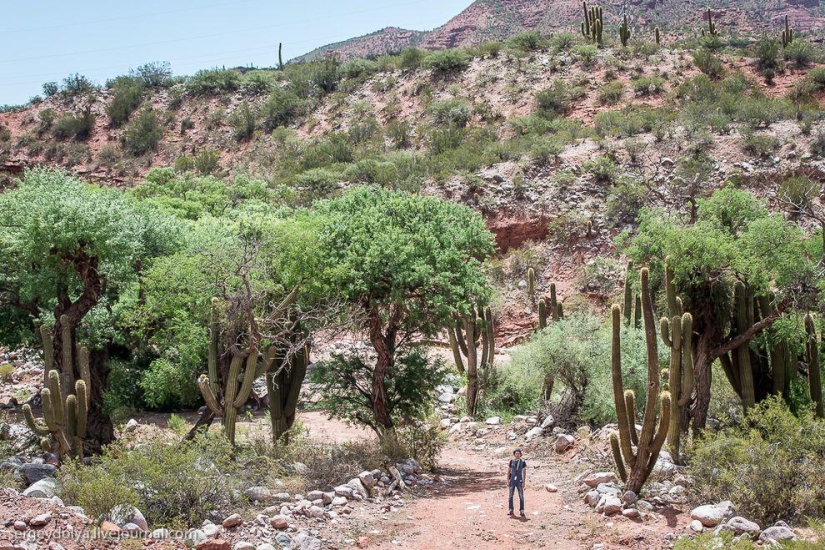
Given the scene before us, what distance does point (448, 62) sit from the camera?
5556cm

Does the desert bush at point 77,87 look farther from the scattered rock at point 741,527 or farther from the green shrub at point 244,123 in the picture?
Result: the scattered rock at point 741,527

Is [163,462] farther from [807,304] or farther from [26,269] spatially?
[807,304]

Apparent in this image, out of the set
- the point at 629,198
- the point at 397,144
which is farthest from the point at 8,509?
the point at 397,144

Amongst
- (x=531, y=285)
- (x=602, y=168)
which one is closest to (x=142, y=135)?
(x=602, y=168)

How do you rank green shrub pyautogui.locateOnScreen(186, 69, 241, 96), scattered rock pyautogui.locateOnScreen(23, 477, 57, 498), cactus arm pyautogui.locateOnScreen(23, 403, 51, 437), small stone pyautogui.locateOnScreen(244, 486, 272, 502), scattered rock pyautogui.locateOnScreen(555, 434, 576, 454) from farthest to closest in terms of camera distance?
green shrub pyautogui.locateOnScreen(186, 69, 241, 96) → scattered rock pyautogui.locateOnScreen(555, 434, 576, 454) → cactus arm pyautogui.locateOnScreen(23, 403, 51, 437) → small stone pyautogui.locateOnScreen(244, 486, 272, 502) → scattered rock pyautogui.locateOnScreen(23, 477, 57, 498)

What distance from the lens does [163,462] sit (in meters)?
11.2

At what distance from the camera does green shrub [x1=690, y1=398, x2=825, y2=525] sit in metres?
10.8

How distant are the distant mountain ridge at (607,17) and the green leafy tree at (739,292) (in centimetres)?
6330

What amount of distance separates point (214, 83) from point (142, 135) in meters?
8.33

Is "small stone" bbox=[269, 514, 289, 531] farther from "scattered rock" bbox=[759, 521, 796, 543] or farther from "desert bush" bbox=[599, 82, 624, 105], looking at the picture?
"desert bush" bbox=[599, 82, 624, 105]

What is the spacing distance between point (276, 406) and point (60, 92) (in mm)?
58696

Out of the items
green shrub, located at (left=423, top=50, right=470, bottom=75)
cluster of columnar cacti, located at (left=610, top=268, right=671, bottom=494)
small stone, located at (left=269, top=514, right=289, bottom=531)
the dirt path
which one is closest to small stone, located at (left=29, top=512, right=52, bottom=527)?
small stone, located at (left=269, top=514, right=289, bottom=531)

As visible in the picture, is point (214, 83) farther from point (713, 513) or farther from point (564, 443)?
point (713, 513)

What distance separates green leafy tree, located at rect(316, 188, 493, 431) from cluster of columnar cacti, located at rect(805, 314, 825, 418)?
232 inches
